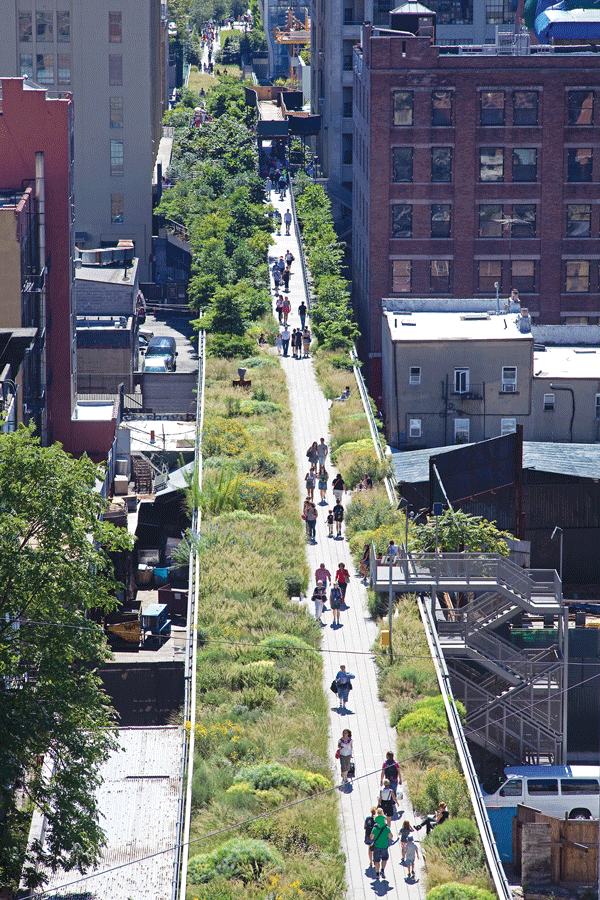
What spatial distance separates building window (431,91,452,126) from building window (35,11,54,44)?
4079 centimetres

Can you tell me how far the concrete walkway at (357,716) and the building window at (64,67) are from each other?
59.0 meters

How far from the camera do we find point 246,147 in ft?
432

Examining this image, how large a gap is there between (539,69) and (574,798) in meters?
51.4

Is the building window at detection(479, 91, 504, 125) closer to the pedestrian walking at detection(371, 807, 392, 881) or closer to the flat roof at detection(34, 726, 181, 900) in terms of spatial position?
the flat roof at detection(34, 726, 181, 900)

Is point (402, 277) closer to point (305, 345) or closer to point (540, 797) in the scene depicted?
point (305, 345)

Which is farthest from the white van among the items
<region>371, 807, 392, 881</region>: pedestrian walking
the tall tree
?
the tall tree

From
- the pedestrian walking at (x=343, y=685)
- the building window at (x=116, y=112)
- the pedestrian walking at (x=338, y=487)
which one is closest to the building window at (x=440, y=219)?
the pedestrian walking at (x=338, y=487)

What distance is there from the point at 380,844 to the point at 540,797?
45.1 feet

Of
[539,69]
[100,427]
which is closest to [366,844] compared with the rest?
[100,427]

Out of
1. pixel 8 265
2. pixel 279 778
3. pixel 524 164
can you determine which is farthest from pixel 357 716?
pixel 524 164

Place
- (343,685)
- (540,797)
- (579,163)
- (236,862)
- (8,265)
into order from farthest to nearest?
(579,163)
(8,265)
(540,797)
(343,685)
(236,862)

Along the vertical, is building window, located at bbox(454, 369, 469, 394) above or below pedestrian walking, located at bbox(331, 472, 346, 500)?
above

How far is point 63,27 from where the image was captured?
110 metres

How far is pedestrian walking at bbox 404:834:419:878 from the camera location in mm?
28719
